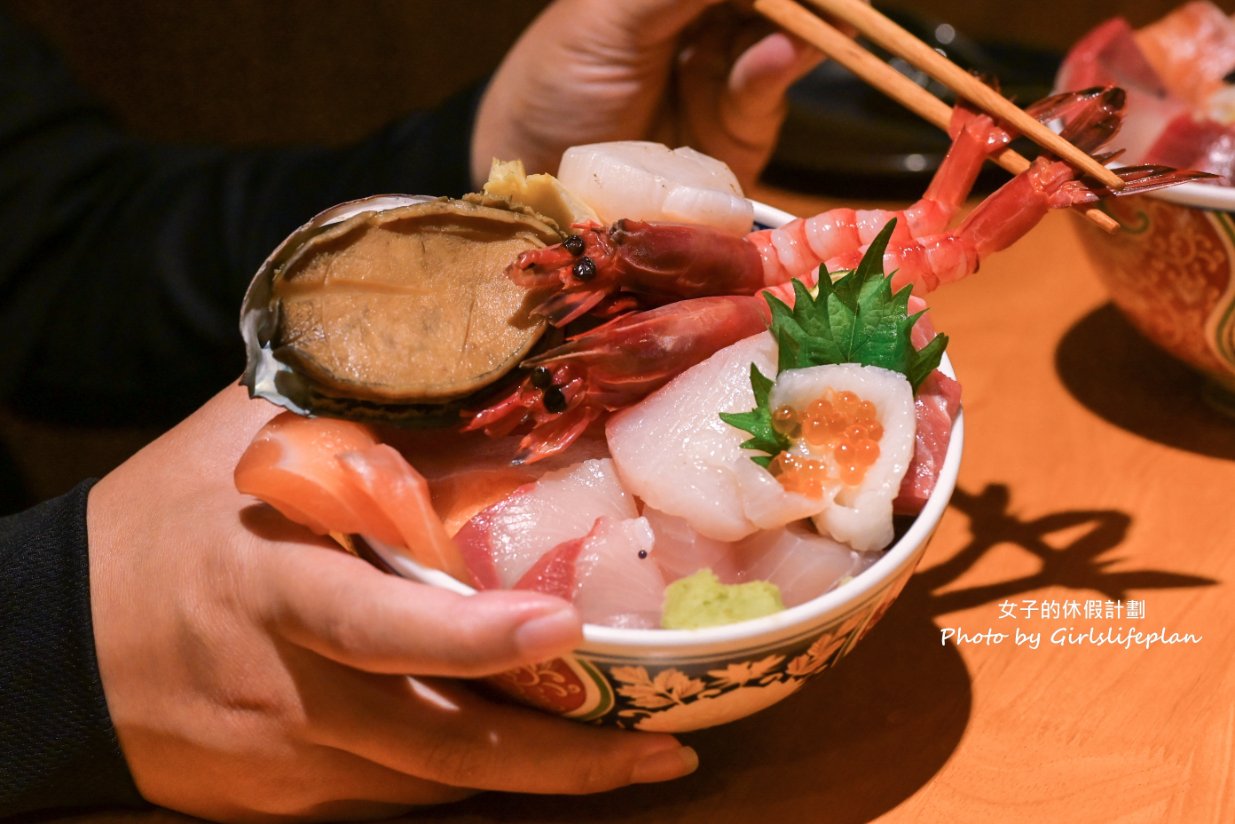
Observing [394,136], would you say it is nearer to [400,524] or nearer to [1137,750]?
[400,524]

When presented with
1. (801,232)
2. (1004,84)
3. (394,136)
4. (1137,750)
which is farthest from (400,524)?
(1004,84)

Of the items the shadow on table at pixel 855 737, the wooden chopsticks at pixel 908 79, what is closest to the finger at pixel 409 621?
the shadow on table at pixel 855 737

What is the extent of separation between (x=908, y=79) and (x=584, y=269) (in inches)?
21.5

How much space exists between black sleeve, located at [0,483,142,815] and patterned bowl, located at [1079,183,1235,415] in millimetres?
1243

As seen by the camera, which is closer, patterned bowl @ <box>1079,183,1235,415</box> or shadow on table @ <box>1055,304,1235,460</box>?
patterned bowl @ <box>1079,183,1235,415</box>

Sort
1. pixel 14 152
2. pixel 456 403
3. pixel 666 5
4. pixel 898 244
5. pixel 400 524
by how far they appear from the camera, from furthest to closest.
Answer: pixel 14 152
pixel 666 5
pixel 898 244
pixel 456 403
pixel 400 524

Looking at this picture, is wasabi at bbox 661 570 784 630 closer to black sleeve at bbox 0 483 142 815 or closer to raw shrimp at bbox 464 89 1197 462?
raw shrimp at bbox 464 89 1197 462

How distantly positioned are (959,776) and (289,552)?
626mm

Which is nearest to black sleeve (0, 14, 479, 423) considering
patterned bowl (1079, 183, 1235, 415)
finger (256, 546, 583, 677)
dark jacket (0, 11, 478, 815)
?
dark jacket (0, 11, 478, 815)

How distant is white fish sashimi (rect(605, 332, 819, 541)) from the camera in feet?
2.90

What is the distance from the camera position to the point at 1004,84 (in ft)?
8.13

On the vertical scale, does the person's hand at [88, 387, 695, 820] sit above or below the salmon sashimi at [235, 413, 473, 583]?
below

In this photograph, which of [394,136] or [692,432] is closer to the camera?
[692,432]

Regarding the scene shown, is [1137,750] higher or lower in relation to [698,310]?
lower
